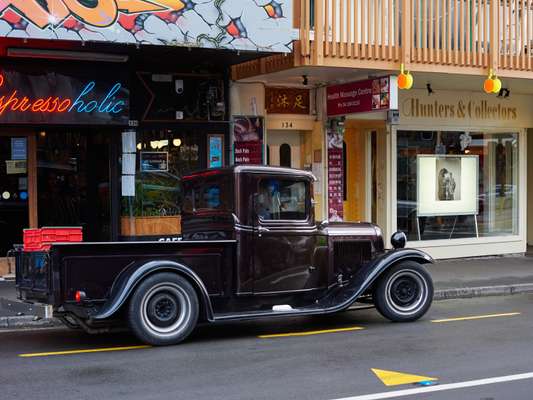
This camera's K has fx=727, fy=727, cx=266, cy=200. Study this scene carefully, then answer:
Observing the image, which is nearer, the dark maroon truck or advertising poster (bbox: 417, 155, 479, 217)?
the dark maroon truck

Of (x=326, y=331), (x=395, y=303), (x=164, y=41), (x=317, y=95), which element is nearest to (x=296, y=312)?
(x=326, y=331)

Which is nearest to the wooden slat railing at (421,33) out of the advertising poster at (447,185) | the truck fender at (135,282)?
the advertising poster at (447,185)

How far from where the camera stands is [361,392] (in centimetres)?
595

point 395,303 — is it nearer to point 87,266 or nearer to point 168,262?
point 168,262

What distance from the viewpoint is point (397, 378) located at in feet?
21.1

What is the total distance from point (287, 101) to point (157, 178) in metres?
3.04

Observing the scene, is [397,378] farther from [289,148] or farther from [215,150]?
[289,148]

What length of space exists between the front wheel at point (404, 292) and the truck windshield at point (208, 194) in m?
2.24

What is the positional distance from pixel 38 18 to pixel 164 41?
1799 mm

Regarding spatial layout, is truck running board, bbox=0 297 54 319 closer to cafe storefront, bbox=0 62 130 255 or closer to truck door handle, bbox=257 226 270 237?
truck door handle, bbox=257 226 270 237

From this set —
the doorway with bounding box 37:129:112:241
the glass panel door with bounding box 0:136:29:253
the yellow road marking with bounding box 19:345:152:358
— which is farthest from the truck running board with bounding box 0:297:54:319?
the doorway with bounding box 37:129:112:241

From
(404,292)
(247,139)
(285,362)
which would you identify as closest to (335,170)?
(247,139)

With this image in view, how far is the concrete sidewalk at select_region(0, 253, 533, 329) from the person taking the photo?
10.7 meters

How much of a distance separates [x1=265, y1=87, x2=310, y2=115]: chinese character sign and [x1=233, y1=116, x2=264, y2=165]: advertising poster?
51 centimetres
